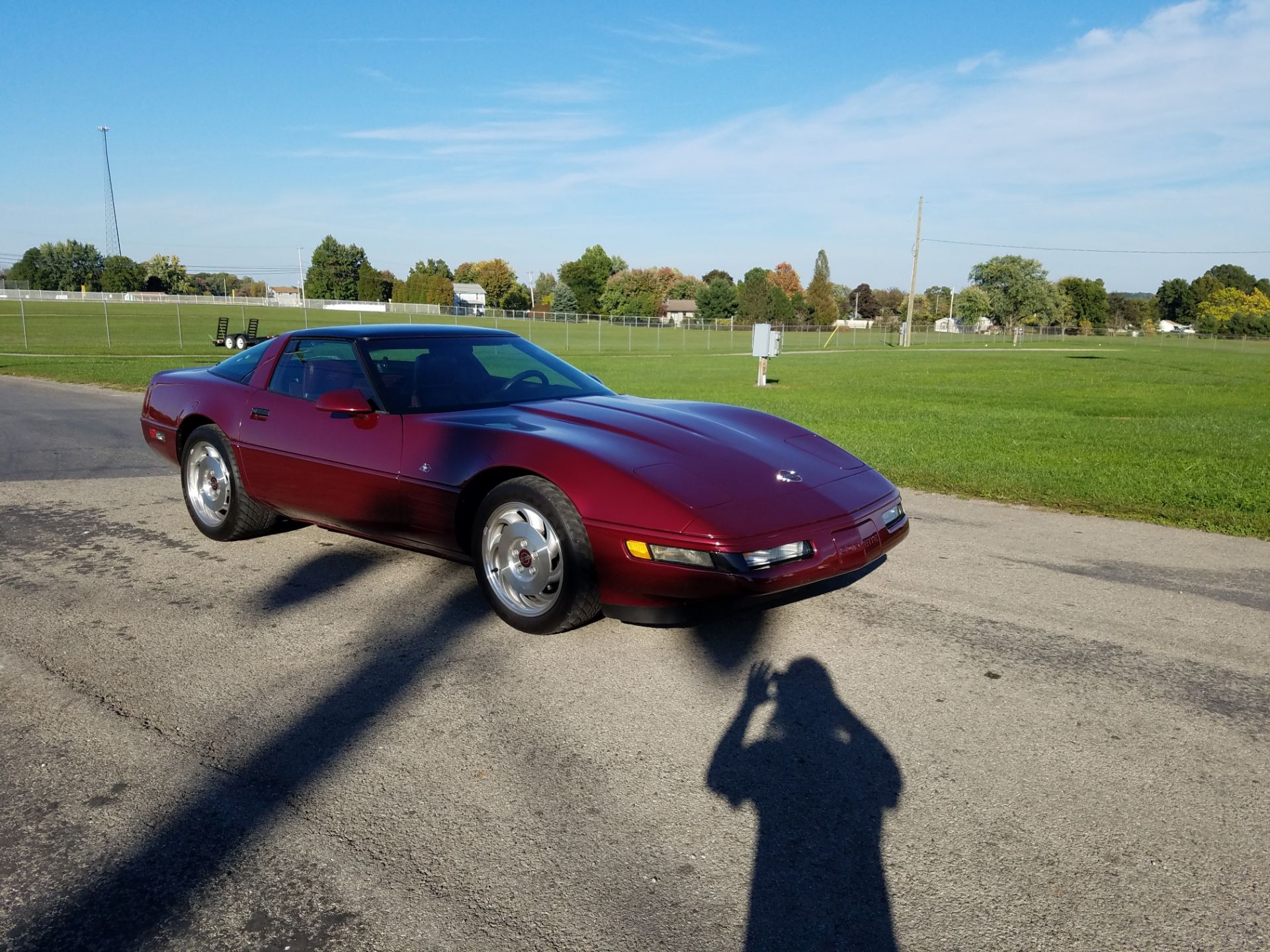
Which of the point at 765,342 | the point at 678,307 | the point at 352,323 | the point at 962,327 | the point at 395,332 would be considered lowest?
the point at 962,327

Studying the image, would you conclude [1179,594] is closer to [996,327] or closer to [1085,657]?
[1085,657]

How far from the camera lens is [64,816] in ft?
8.59

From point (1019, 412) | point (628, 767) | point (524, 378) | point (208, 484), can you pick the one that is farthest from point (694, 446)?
point (1019, 412)

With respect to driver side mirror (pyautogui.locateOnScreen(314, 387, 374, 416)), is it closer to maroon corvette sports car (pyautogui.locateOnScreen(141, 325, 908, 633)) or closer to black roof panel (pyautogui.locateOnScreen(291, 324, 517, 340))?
maroon corvette sports car (pyautogui.locateOnScreen(141, 325, 908, 633))

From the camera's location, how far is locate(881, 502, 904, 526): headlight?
167 inches

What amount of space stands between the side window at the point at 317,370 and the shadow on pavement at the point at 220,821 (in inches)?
60.5

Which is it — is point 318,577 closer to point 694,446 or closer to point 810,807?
point 694,446

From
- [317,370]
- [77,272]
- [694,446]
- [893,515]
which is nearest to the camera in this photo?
[694,446]

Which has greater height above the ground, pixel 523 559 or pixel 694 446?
pixel 694 446

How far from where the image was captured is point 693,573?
3.52m

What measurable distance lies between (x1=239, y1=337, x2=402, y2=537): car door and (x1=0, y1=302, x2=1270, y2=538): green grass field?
16.6 ft

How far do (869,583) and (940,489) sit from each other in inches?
129

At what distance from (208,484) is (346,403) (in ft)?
5.76

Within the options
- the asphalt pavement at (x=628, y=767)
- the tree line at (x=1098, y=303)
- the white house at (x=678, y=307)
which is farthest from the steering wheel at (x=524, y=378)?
the white house at (x=678, y=307)
